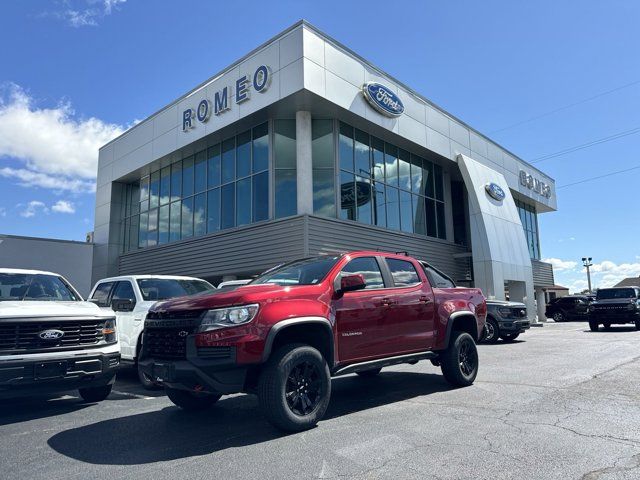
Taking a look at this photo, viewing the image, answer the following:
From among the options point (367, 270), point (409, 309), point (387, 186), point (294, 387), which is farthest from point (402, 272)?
point (387, 186)

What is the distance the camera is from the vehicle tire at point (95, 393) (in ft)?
22.1

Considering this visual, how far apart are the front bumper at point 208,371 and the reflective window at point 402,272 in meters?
2.67

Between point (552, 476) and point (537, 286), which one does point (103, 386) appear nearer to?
point (552, 476)

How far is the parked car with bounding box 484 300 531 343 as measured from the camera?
15000 mm

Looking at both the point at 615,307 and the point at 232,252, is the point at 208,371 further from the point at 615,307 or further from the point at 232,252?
the point at 615,307

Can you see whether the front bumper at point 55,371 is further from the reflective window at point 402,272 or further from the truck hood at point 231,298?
the reflective window at point 402,272

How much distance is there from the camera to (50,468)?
13.2ft

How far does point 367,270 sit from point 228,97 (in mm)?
14847

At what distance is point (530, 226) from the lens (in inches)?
1389

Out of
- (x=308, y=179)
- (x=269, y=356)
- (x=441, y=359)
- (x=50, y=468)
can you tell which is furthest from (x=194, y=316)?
(x=308, y=179)

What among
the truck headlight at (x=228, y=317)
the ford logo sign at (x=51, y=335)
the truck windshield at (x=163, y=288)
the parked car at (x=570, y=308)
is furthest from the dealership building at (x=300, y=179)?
the truck headlight at (x=228, y=317)

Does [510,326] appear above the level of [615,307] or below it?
below

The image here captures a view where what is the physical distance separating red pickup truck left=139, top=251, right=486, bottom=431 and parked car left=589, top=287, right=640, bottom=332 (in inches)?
606

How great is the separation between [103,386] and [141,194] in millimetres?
21431
